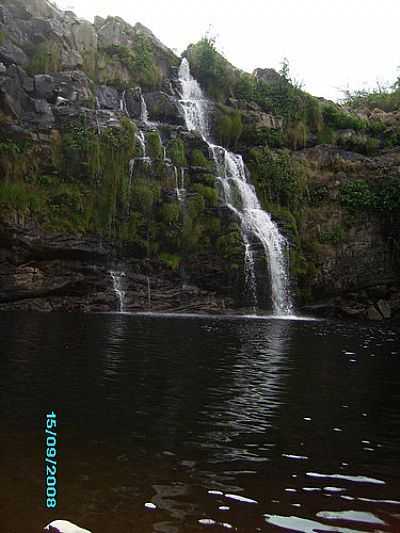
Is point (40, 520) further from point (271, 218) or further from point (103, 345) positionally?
point (271, 218)

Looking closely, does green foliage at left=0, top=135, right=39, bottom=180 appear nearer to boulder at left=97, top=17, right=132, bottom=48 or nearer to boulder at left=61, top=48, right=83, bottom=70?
boulder at left=61, top=48, right=83, bottom=70

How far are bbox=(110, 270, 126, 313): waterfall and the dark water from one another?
577 inches

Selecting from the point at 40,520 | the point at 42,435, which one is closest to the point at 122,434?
the point at 42,435

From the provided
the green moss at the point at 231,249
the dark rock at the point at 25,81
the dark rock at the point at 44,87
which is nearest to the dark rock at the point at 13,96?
the dark rock at the point at 25,81

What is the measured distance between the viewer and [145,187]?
102 feet

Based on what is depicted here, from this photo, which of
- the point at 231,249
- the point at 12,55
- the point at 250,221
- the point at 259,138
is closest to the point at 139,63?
the point at 12,55

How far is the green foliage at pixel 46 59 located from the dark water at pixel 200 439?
23.9 m

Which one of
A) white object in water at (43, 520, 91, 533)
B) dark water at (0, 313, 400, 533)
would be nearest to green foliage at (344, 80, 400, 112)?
dark water at (0, 313, 400, 533)

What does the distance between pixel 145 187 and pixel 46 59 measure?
10217mm

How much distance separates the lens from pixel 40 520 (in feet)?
15.0

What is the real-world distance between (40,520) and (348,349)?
13023mm

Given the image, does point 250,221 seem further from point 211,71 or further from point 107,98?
point 211,71

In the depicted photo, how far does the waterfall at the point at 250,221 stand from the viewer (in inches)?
1228

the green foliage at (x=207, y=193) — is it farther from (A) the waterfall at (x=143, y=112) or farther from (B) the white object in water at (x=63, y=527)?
(B) the white object in water at (x=63, y=527)
